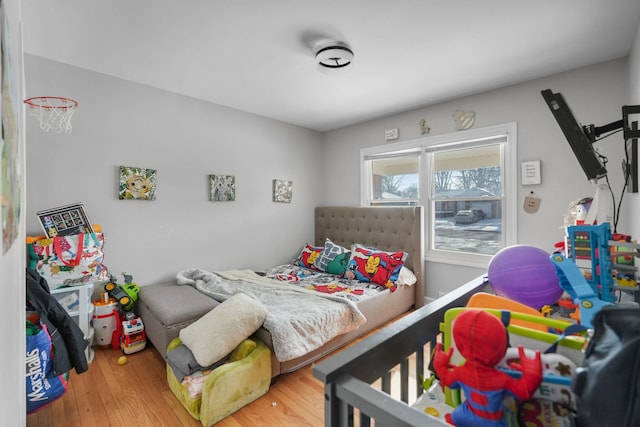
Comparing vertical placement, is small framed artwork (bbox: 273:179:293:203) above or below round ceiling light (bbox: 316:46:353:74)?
below

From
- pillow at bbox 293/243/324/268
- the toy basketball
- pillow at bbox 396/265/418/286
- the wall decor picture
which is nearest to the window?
pillow at bbox 396/265/418/286

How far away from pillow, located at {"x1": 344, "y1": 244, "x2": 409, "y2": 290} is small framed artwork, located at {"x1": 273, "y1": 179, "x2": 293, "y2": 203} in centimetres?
121

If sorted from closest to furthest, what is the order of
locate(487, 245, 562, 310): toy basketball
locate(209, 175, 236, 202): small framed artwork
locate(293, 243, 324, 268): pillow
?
locate(487, 245, 562, 310): toy basketball, locate(209, 175, 236, 202): small framed artwork, locate(293, 243, 324, 268): pillow

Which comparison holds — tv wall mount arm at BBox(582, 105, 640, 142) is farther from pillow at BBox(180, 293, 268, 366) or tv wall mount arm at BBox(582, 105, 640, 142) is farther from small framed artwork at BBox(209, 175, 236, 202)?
small framed artwork at BBox(209, 175, 236, 202)

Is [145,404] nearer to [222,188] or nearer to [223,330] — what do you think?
[223,330]

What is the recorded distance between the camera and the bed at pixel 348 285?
7.38 ft

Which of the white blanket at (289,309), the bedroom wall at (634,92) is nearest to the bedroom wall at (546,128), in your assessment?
the bedroom wall at (634,92)

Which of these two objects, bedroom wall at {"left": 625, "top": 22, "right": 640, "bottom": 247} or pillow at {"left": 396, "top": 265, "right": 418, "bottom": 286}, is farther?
pillow at {"left": 396, "top": 265, "right": 418, "bottom": 286}

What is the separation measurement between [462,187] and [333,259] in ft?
5.43

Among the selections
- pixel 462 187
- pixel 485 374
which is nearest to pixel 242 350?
pixel 485 374

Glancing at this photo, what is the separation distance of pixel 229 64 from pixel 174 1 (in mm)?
729

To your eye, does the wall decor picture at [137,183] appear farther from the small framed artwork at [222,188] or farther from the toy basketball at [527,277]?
the toy basketball at [527,277]

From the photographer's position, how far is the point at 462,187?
10.5ft

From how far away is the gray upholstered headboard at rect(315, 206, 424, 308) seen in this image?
3289 mm
